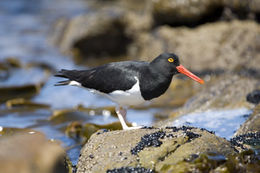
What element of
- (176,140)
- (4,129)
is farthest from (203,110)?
(4,129)

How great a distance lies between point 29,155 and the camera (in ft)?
10.6

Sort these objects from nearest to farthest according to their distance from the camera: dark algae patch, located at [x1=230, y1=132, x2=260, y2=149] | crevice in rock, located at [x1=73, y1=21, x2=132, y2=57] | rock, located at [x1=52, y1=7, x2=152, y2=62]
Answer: dark algae patch, located at [x1=230, y1=132, x2=260, y2=149] → rock, located at [x1=52, y1=7, x2=152, y2=62] → crevice in rock, located at [x1=73, y1=21, x2=132, y2=57]

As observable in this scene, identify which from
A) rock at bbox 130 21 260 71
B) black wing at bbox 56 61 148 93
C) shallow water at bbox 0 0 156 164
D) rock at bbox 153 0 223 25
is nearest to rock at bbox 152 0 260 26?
rock at bbox 153 0 223 25

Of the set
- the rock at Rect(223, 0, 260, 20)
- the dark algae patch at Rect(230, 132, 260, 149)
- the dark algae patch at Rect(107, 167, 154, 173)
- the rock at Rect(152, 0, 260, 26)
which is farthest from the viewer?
the rock at Rect(152, 0, 260, 26)

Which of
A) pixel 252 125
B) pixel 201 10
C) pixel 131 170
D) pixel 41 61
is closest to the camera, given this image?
pixel 131 170

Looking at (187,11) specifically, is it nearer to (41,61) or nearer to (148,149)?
(41,61)

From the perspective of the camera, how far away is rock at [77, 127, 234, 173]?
3797 mm

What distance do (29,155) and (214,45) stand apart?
7032 millimetres

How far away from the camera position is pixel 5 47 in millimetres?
13000

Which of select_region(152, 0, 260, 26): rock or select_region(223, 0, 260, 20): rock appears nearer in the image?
select_region(223, 0, 260, 20): rock

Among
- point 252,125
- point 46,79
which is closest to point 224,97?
point 252,125

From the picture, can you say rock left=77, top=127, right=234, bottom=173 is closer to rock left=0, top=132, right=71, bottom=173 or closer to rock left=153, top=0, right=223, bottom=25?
rock left=0, top=132, right=71, bottom=173

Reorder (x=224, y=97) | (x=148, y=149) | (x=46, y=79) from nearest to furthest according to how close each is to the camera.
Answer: (x=148, y=149) < (x=224, y=97) < (x=46, y=79)

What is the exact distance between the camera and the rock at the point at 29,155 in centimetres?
316
